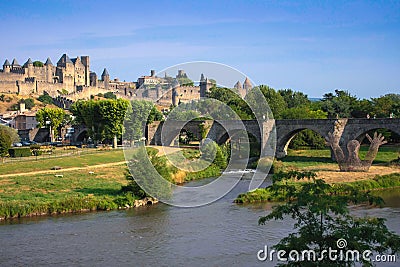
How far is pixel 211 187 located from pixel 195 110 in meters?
29.0

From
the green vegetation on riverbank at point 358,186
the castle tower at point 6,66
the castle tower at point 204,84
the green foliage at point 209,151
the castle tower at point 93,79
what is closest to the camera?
the castle tower at point 204,84

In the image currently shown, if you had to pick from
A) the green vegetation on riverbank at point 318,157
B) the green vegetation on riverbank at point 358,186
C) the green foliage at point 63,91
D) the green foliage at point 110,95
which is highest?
the green foliage at point 63,91

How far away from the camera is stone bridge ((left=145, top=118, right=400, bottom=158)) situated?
39062 millimetres

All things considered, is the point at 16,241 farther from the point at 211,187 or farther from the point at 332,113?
the point at 332,113

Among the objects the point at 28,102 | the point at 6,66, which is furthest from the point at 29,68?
the point at 28,102

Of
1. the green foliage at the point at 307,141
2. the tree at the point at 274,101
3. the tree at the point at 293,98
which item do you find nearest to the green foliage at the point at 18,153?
the green foliage at the point at 307,141

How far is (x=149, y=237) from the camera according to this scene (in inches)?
742

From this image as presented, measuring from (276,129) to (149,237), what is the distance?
85.3ft

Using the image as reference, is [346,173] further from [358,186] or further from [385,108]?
[385,108]

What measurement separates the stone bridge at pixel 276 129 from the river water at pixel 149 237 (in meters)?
15.8

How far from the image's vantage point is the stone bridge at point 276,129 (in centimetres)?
3906

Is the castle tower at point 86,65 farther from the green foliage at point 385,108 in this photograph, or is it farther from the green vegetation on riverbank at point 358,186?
the green vegetation on riverbank at point 358,186

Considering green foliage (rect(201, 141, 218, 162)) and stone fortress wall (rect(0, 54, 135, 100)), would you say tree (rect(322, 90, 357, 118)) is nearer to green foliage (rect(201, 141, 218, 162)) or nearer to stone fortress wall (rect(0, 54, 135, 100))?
green foliage (rect(201, 141, 218, 162))

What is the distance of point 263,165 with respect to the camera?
126ft
